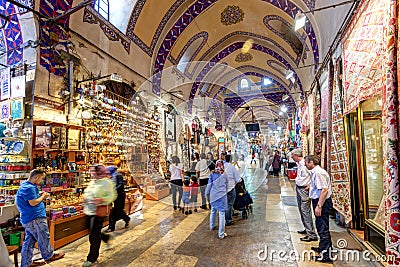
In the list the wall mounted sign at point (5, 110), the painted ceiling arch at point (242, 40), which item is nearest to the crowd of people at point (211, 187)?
the wall mounted sign at point (5, 110)

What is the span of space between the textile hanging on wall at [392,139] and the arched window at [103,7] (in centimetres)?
595

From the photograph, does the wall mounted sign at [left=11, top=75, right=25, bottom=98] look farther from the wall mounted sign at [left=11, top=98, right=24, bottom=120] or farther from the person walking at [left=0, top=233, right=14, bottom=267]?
the person walking at [left=0, top=233, right=14, bottom=267]

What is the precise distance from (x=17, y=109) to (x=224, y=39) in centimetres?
846

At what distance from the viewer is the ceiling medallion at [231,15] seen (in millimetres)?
8780

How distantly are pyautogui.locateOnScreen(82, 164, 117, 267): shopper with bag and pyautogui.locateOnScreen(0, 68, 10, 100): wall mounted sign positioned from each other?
2586mm

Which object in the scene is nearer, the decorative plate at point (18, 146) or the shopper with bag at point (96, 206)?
→ the shopper with bag at point (96, 206)

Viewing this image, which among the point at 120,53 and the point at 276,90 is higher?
the point at 276,90

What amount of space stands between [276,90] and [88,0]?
13.2 meters

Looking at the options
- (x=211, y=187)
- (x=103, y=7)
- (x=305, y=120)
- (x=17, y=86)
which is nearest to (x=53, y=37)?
(x=17, y=86)

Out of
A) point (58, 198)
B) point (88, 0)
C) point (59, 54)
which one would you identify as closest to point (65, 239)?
point (58, 198)

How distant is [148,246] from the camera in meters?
3.44

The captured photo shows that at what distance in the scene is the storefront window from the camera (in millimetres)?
3368

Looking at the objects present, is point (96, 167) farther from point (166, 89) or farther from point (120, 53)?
point (166, 89)

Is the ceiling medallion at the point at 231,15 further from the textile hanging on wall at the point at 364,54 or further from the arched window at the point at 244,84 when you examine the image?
the arched window at the point at 244,84
